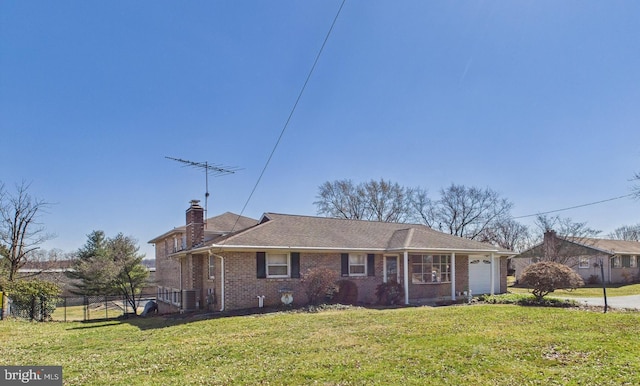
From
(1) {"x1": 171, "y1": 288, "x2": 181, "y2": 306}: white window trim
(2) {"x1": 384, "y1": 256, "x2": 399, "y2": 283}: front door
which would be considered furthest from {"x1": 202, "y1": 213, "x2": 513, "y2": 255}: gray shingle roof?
(1) {"x1": 171, "y1": 288, "x2": 181, "y2": 306}: white window trim

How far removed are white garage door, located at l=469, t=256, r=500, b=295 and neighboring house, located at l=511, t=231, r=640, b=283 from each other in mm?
13112

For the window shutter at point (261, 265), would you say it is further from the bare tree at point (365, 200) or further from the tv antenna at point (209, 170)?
the bare tree at point (365, 200)

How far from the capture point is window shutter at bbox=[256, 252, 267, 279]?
16.3 m

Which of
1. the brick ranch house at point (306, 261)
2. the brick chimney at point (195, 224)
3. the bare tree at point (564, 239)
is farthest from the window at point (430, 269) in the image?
the bare tree at point (564, 239)

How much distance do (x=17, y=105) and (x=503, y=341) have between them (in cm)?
1673

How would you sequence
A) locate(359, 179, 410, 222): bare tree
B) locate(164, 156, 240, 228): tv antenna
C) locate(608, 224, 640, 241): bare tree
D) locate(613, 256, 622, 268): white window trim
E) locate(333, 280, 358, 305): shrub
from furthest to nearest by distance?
locate(608, 224, 640, 241): bare tree, locate(359, 179, 410, 222): bare tree, locate(613, 256, 622, 268): white window trim, locate(164, 156, 240, 228): tv antenna, locate(333, 280, 358, 305): shrub

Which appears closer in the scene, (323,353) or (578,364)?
(578,364)

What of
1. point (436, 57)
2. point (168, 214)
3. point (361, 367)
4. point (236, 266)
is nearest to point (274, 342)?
point (361, 367)

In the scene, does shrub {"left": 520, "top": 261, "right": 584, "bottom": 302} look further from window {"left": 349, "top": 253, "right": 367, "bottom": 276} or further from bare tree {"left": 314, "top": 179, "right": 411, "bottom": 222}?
bare tree {"left": 314, "top": 179, "right": 411, "bottom": 222}

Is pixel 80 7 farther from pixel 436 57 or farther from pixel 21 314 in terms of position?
pixel 21 314

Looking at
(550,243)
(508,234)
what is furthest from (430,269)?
(508,234)

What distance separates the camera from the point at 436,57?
43.3 feet

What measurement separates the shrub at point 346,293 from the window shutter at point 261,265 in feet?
10.2

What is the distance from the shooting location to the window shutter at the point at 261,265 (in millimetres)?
16328
